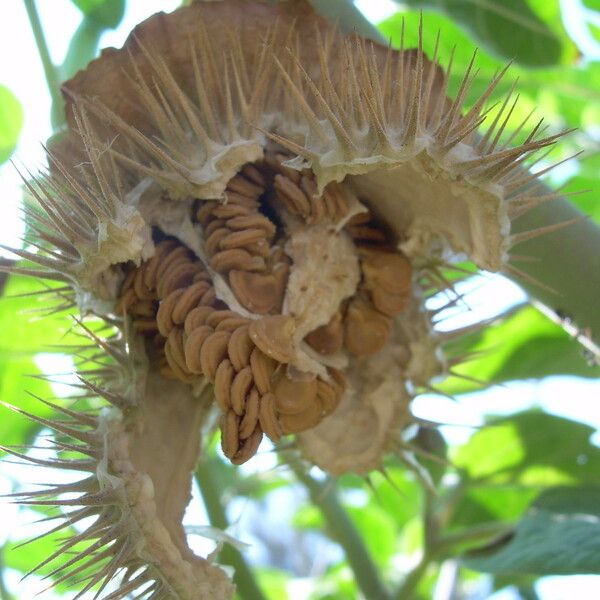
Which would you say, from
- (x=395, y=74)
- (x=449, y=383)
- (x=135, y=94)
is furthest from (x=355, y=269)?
(x=449, y=383)

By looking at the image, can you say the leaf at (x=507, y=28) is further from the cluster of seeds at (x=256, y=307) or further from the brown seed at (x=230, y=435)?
the brown seed at (x=230, y=435)

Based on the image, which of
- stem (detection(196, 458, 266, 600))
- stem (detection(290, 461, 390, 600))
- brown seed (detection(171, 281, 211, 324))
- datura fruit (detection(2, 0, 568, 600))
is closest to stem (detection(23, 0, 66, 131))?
datura fruit (detection(2, 0, 568, 600))

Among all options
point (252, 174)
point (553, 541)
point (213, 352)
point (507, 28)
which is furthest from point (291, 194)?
point (553, 541)

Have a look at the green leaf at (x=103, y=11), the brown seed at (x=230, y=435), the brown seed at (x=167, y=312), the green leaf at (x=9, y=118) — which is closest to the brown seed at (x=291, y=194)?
the brown seed at (x=167, y=312)

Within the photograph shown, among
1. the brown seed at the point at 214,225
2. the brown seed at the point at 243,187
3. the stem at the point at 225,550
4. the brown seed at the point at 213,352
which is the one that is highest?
the brown seed at the point at 243,187

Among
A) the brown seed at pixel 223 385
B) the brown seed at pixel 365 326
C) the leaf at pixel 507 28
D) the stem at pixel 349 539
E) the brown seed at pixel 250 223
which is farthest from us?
the stem at pixel 349 539

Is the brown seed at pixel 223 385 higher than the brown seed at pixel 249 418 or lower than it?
higher

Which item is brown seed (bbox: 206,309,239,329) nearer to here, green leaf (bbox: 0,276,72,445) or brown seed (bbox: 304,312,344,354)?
brown seed (bbox: 304,312,344,354)

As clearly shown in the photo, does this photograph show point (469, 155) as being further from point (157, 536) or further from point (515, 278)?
point (157, 536)
